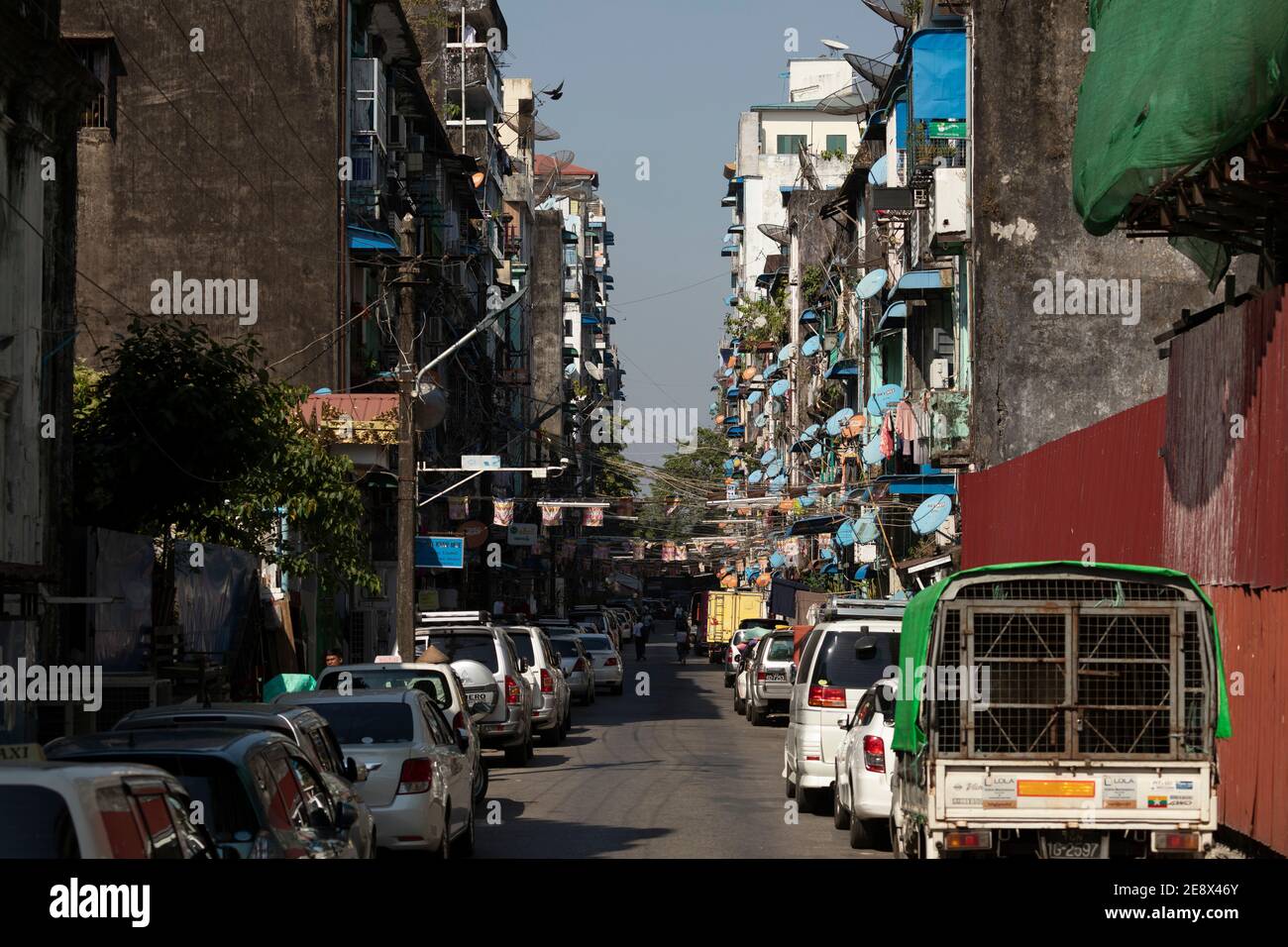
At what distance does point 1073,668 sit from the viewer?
12539 millimetres

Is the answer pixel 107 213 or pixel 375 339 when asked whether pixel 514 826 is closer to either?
pixel 107 213

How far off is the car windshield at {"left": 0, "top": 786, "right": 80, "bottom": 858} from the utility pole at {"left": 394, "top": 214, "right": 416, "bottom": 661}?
21.5 metres

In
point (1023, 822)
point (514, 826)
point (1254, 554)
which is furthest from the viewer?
point (514, 826)

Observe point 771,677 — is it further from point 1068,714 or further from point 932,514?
point 1068,714

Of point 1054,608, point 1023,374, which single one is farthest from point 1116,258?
point 1054,608

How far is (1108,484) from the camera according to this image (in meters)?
21.4

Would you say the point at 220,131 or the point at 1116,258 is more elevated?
the point at 220,131

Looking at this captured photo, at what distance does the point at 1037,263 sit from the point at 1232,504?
19.1 m

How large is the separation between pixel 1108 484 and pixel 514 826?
8134mm

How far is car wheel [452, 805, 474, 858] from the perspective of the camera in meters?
15.4

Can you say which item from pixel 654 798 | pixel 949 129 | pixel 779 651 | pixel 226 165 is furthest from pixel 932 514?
pixel 226 165

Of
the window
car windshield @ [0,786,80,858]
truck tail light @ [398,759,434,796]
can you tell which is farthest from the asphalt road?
the window

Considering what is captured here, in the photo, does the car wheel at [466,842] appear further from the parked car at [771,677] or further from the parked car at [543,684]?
the parked car at [771,677]
